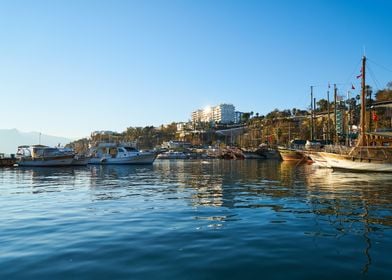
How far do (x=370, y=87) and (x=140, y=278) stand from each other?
150 metres

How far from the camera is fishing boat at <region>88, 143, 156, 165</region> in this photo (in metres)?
64.8

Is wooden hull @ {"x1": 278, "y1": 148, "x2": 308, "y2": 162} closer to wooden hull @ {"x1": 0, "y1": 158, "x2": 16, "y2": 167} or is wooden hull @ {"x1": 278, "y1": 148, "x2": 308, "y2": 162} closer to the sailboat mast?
the sailboat mast

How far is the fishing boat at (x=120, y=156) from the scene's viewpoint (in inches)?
2549

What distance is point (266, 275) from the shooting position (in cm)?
683

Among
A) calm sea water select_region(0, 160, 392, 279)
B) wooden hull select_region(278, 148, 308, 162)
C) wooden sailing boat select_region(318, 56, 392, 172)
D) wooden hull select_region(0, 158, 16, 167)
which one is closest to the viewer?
calm sea water select_region(0, 160, 392, 279)

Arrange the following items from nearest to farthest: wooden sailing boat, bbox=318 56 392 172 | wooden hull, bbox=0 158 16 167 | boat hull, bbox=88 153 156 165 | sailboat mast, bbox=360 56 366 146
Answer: wooden sailing boat, bbox=318 56 392 172 < sailboat mast, bbox=360 56 366 146 < wooden hull, bbox=0 158 16 167 < boat hull, bbox=88 153 156 165

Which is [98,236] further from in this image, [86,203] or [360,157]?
[360,157]

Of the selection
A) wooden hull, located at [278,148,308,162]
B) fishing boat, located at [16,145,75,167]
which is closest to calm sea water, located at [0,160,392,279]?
fishing boat, located at [16,145,75,167]

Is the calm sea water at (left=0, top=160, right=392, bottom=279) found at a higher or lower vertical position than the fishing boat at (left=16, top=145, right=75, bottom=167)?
lower

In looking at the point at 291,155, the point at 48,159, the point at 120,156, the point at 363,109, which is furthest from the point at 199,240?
the point at 291,155

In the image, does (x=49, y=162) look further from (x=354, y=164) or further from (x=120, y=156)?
(x=354, y=164)

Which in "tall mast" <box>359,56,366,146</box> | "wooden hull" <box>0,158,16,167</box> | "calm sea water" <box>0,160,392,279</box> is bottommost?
"calm sea water" <box>0,160,392,279</box>

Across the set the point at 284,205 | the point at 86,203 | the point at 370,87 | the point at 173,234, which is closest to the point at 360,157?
the point at 284,205

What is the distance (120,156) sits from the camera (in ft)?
214
